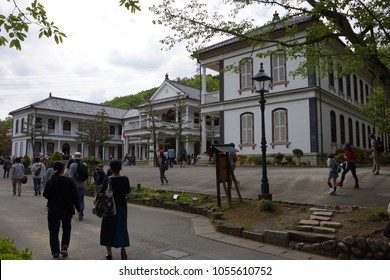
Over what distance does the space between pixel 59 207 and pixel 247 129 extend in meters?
20.8

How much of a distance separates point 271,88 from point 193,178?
37.5 feet

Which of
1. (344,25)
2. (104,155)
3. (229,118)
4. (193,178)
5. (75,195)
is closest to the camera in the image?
(75,195)

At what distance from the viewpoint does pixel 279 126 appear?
2353 cm

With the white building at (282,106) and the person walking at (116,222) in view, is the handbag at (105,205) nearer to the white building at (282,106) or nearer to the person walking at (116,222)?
the person walking at (116,222)

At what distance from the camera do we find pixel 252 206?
885 cm

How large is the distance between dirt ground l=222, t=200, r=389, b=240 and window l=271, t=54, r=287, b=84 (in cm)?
1637

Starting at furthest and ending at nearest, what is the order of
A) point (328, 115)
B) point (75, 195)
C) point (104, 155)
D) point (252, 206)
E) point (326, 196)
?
point (104, 155)
point (328, 115)
point (326, 196)
point (252, 206)
point (75, 195)

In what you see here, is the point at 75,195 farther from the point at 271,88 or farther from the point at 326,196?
the point at 271,88

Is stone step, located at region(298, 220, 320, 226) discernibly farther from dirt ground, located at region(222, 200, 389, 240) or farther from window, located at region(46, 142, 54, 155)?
window, located at region(46, 142, 54, 155)

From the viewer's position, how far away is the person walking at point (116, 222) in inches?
205

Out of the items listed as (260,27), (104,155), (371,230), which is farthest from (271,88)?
(104,155)

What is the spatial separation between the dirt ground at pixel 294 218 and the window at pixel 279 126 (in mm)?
14810

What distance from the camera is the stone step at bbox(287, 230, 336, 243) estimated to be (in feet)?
19.7

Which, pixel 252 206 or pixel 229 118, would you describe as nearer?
pixel 252 206
